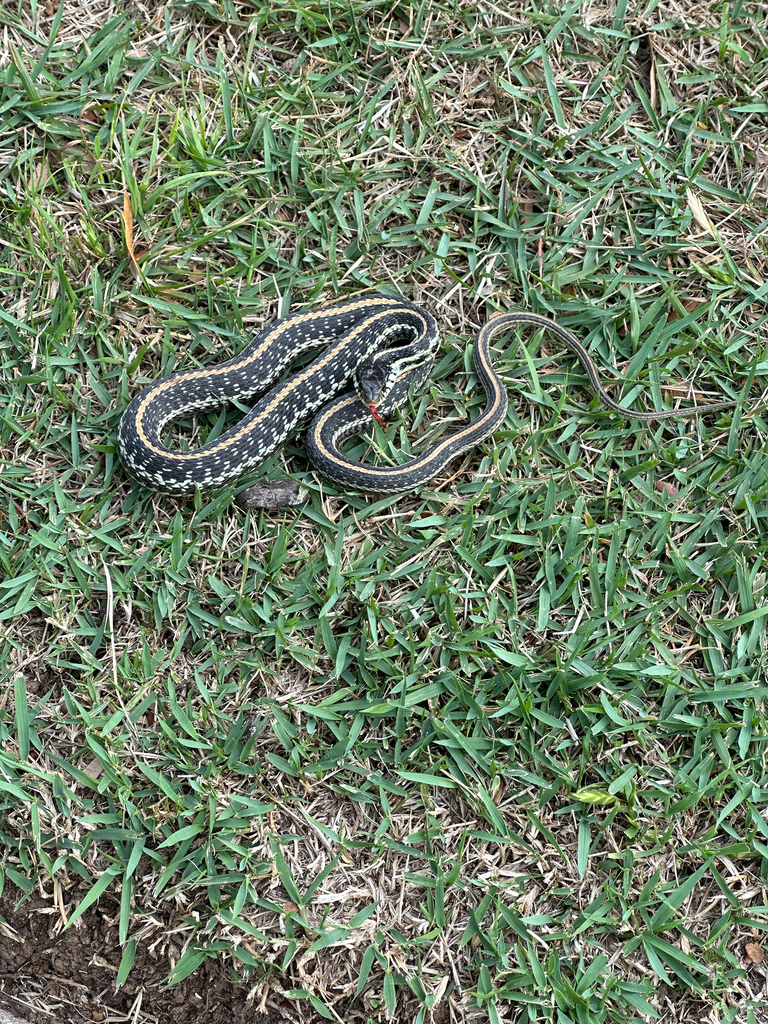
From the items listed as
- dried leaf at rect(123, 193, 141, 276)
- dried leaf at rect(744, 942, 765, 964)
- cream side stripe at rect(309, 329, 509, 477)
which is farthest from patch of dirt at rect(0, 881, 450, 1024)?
dried leaf at rect(123, 193, 141, 276)

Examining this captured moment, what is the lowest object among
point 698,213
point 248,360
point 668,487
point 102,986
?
point 102,986

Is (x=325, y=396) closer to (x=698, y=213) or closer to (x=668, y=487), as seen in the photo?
(x=668, y=487)

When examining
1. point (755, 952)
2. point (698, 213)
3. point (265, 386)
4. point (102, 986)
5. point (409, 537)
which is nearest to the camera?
point (102, 986)

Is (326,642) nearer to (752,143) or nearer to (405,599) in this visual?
(405,599)

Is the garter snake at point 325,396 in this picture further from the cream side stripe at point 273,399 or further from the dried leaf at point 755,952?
the dried leaf at point 755,952

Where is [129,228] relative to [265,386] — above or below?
above

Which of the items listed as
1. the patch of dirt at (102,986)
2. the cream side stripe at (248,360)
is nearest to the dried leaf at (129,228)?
the cream side stripe at (248,360)

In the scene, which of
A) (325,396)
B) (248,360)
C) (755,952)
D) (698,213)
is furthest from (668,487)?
(248,360)

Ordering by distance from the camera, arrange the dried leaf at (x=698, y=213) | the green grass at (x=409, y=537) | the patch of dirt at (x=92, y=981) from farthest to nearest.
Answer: the dried leaf at (x=698, y=213)
the green grass at (x=409, y=537)
the patch of dirt at (x=92, y=981)
